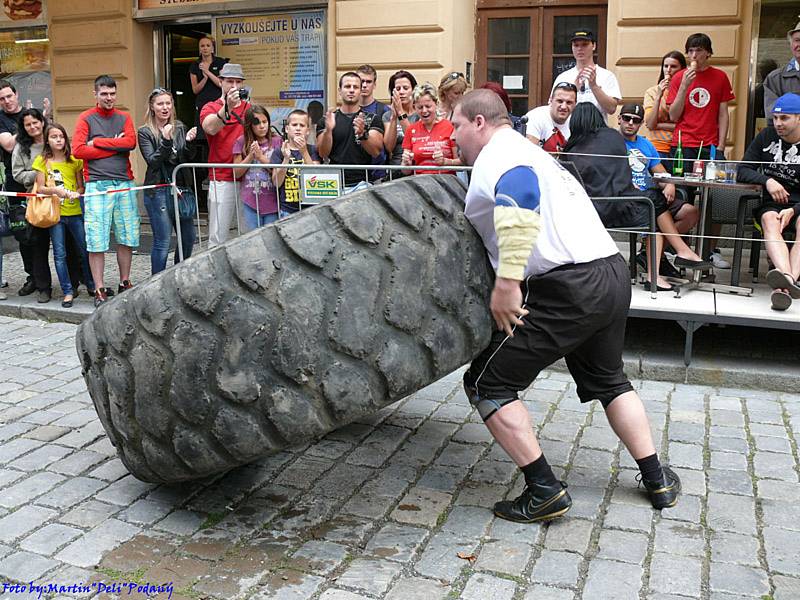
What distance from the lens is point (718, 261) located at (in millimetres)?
7438

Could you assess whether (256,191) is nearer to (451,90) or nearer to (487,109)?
(451,90)

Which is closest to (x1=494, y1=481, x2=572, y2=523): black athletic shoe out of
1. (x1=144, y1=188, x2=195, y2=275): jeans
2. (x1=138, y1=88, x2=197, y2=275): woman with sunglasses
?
(x1=138, y1=88, x2=197, y2=275): woman with sunglasses

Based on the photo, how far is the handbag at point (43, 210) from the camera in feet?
24.1

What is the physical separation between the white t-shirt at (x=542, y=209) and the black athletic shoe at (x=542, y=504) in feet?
2.83

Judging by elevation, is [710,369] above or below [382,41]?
below

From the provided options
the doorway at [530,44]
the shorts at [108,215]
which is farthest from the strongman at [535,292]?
the doorway at [530,44]

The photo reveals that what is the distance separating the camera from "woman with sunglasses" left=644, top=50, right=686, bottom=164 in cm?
788

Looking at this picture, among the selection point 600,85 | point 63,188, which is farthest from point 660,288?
point 63,188

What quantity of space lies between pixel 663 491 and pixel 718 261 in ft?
14.1

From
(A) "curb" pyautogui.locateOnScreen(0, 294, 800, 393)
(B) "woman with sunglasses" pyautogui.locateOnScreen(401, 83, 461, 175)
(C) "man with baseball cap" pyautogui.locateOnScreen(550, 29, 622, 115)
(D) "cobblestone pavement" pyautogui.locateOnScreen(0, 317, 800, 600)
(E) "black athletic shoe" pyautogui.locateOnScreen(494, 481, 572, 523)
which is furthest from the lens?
(C) "man with baseball cap" pyautogui.locateOnScreen(550, 29, 622, 115)

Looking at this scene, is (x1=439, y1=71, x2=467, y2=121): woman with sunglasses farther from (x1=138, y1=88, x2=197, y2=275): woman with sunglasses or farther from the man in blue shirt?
(x1=138, y1=88, x2=197, y2=275): woman with sunglasses

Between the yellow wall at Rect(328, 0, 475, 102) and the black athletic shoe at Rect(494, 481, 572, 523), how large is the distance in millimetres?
7266

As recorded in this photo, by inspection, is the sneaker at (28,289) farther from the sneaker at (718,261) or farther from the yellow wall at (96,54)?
the sneaker at (718,261)

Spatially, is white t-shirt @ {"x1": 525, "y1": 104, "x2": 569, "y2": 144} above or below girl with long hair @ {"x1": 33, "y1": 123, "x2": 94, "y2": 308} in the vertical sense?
above
